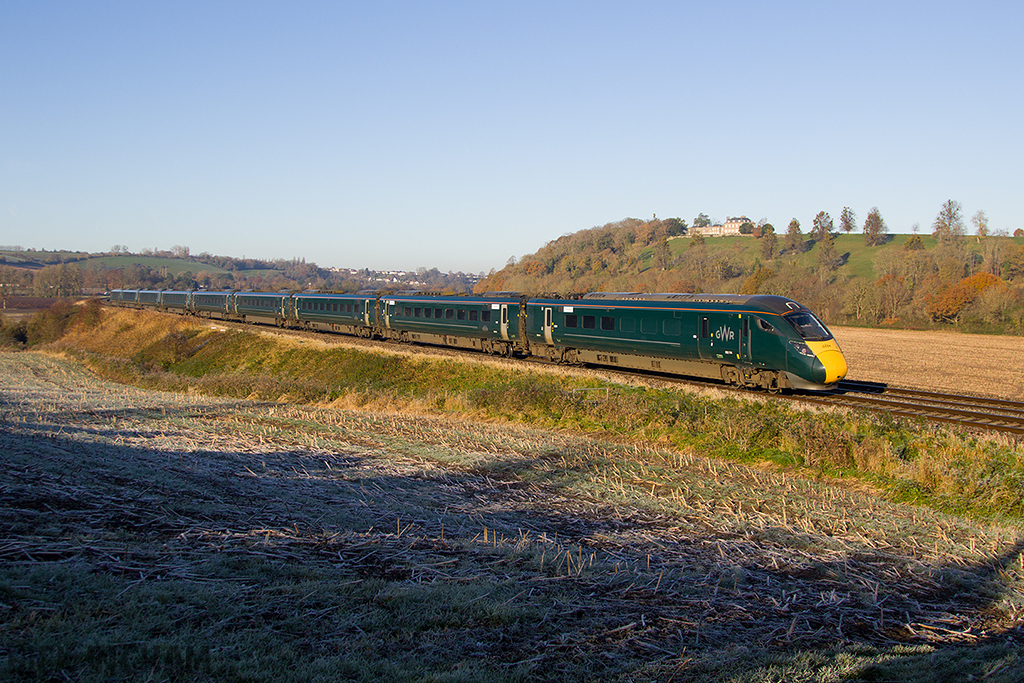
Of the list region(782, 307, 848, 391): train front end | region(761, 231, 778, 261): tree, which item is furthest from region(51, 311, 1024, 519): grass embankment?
region(761, 231, 778, 261): tree

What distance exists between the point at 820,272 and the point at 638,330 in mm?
86836

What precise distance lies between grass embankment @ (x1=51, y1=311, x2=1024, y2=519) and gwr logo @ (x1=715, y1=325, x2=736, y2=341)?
2396mm

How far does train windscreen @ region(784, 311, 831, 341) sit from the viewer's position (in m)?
19.6

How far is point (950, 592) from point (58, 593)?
8650mm

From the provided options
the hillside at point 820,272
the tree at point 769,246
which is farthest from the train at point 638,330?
the tree at point 769,246

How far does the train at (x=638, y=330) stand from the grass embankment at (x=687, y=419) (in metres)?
1.82

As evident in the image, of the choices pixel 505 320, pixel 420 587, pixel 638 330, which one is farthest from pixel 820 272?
pixel 420 587

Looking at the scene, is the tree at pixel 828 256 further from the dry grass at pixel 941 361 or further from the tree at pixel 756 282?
the dry grass at pixel 941 361

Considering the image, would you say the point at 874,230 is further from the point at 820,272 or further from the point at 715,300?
the point at 715,300

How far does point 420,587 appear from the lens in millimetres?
5863

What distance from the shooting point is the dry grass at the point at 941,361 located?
25078 millimetres

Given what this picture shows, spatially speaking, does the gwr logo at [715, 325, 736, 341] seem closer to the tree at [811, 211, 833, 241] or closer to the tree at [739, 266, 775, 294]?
the tree at [739, 266, 775, 294]

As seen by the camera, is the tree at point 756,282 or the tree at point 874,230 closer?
the tree at point 756,282

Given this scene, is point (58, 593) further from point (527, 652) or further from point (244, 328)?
point (244, 328)
